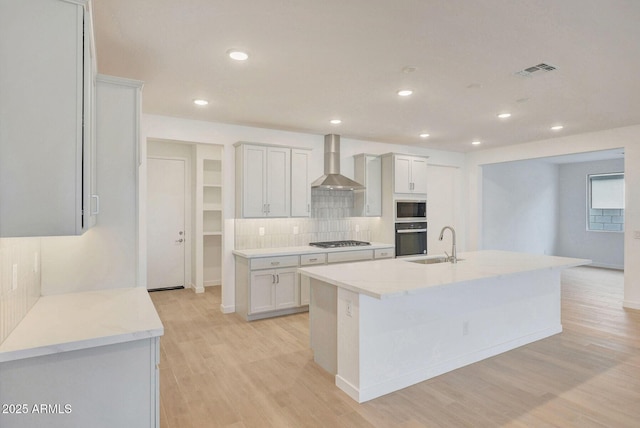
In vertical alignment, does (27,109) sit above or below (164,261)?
above

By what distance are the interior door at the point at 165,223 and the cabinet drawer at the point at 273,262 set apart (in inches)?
99.1

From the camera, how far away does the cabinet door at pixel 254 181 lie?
470 centimetres

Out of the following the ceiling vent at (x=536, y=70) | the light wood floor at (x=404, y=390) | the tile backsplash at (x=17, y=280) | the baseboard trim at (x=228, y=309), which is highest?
the ceiling vent at (x=536, y=70)

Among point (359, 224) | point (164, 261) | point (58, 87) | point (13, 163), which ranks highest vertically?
point (58, 87)

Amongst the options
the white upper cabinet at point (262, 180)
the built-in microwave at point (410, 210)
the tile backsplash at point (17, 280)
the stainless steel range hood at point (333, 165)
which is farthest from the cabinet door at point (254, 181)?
the tile backsplash at point (17, 280)

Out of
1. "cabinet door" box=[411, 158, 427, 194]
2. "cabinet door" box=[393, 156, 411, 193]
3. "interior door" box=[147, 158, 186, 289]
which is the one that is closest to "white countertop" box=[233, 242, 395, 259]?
"cabinet door" box=[393, 156, 411, 193]

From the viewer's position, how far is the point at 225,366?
10.6ft

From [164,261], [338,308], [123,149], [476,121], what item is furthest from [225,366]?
[476,121]

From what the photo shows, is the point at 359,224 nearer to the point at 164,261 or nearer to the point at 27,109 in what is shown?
the point at 164,261

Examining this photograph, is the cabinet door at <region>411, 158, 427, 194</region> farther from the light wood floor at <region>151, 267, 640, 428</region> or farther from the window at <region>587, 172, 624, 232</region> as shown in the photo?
the window at <region>587, 172, 624, 232</region>

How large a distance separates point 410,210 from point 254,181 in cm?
266

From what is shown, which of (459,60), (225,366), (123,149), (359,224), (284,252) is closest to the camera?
(123,149)

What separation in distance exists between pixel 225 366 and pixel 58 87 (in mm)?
2576

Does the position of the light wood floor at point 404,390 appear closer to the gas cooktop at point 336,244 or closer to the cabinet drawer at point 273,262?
the cabinet drawer at point 273,262
